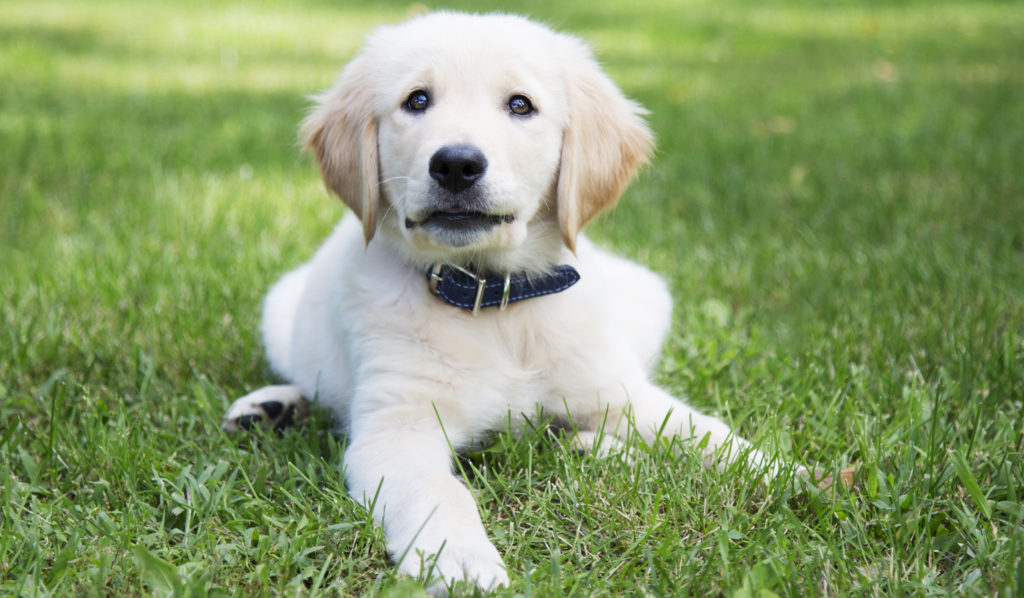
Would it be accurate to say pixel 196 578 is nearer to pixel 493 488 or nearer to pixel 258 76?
pixel 493 488

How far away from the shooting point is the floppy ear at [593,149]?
2537mm

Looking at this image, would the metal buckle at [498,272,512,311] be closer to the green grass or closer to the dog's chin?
the dog's chin

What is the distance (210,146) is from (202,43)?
453cm

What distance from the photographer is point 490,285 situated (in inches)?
99.5

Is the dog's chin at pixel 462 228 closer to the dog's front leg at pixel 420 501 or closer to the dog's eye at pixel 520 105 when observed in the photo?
the dog's eye at pixel 520 105

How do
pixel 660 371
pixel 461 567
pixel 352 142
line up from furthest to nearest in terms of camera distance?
pixel 660 371
pixel 352 142
pixel 461 567

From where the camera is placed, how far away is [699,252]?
4.06 meters

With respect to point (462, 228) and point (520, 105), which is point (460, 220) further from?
point (520, 105)

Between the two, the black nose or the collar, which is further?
the collar

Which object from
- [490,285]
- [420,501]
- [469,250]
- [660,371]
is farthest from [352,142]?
[660,371]

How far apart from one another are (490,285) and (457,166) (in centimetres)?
43

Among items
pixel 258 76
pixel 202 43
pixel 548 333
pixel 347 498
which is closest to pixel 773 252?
pixel 548 333

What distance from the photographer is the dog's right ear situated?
2523 mm

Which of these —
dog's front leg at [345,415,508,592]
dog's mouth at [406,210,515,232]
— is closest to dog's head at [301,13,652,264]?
dog's mouth at [406,210,515,232]
